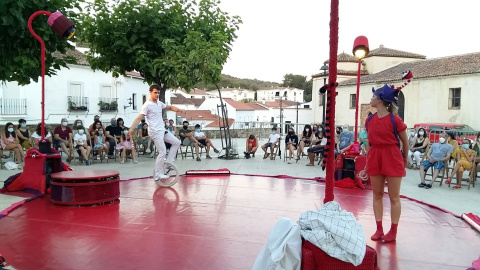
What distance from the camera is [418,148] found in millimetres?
10867

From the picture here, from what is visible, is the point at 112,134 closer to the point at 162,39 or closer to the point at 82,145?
the point at 82,145

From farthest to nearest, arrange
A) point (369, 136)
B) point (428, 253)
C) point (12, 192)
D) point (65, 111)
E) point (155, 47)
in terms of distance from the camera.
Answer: point (65, 111) < point (155, 47) < point (12, 192) < point (369, 136) < point (428, 253)

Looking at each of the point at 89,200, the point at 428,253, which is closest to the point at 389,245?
the point at 428,253

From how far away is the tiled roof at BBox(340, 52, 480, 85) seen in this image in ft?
89.5

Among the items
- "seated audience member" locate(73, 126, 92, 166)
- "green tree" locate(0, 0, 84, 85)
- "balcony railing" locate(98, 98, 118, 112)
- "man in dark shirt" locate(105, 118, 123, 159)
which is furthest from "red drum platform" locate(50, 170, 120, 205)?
"balcony railing" locate(98, 98, 118, 112)

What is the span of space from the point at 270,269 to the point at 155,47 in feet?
31.9

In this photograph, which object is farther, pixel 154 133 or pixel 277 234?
pixel 154 133

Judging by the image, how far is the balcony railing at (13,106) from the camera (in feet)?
67.1

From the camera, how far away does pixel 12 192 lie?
6.27m

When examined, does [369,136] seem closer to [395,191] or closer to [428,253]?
[395,191]

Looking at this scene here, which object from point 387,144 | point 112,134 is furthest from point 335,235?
point 112,134

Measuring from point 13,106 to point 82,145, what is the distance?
13.1m

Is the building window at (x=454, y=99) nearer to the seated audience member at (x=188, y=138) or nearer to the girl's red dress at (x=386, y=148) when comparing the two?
the seated audience member at (x=188, y=138)

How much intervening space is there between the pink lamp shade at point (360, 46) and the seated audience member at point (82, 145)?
7408 millimetres
